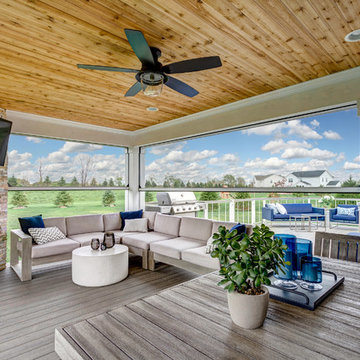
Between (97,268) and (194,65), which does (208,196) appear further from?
(194,65)

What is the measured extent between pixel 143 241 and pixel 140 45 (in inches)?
122

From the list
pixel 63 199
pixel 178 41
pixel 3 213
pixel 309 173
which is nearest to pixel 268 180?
pixel 309 173

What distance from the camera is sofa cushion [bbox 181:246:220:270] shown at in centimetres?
334

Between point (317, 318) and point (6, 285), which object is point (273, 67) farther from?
point (6, 285)

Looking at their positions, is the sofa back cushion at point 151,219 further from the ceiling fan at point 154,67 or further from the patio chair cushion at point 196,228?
the ceiling fan at point 154,67

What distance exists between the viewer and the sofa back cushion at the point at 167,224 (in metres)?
4.79

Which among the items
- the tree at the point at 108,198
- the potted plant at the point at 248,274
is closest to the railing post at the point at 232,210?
the tree at the point at 108,198

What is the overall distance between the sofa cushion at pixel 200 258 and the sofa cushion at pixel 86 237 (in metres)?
1.69

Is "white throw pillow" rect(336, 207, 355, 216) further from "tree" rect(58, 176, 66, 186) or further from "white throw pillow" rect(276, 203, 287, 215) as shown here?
"tree" rect(58, 176, 66, 186)

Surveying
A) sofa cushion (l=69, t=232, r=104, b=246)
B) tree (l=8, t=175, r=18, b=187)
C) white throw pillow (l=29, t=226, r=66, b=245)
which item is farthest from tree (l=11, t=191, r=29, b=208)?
sofa cushion (l=69, t=232, r=104, b=246)

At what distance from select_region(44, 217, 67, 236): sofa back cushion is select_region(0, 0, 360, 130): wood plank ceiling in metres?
2.09

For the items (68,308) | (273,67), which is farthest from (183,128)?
(68,308)

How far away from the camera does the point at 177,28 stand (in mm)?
2191

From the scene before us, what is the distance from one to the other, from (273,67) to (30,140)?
14.4 ft
